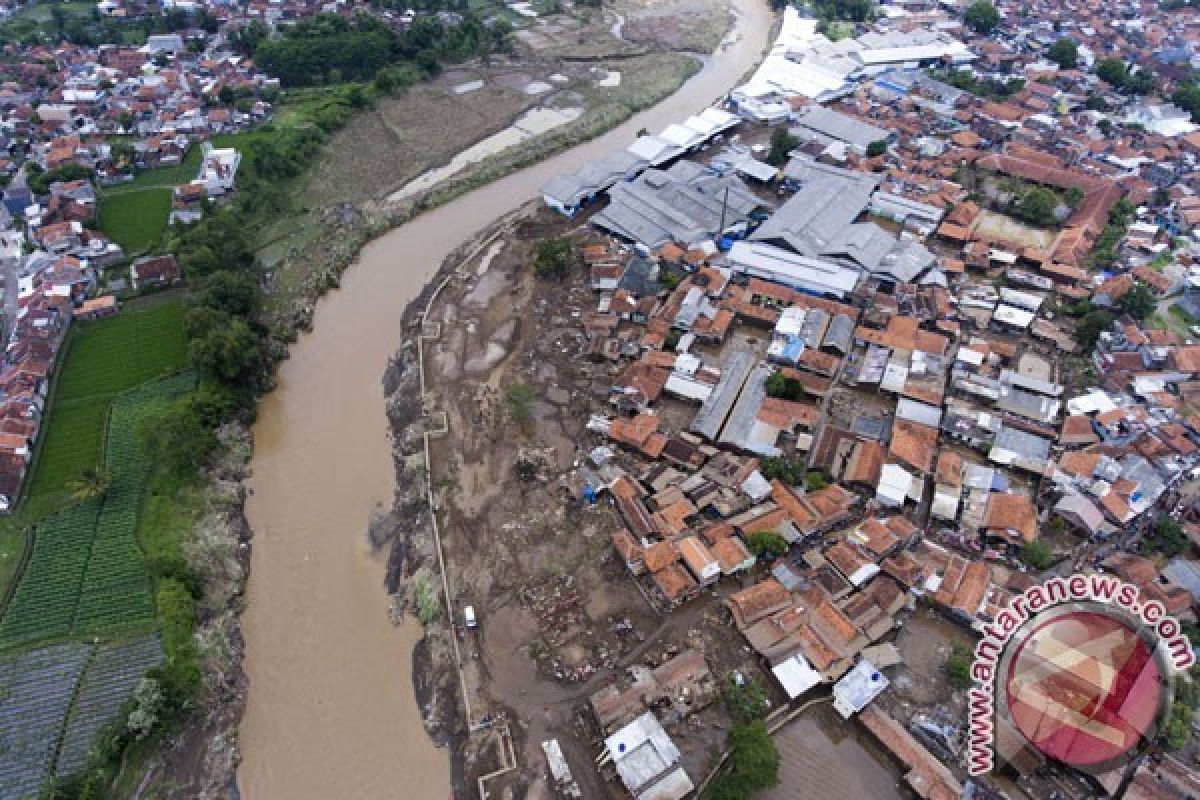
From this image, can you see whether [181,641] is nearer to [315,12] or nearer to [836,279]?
[836,279]

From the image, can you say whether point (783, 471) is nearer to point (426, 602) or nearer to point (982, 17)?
point (426, 602)

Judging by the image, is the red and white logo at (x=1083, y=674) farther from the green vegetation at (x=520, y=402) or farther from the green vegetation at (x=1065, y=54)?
the green vegetation at (x=1065, y=54)

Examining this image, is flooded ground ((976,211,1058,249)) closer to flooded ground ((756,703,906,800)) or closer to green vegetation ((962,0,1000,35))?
flooded ground ((756,703,906,800))

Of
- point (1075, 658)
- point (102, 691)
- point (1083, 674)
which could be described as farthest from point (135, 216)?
point (1083, 674)

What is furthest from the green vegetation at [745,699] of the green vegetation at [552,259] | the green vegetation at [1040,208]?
the green vegetation at [1040,208]

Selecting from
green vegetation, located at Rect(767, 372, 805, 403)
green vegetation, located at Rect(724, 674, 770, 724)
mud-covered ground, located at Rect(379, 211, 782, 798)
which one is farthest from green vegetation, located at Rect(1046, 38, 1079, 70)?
green vegetation, located at Rect(724, 674, 770, 724)

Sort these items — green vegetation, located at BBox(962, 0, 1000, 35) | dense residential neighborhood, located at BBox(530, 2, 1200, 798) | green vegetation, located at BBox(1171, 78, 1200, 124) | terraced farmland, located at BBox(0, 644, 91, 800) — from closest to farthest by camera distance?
1. terraced farmland, located at BBox(0, 644, 91, 800)
2. dense residential neighborhood, located at BBox(530, 2, 1200, 798)
3. green vegetation, located at BBox(1171, 78, 1200, 124)
4. green vegetation, located at BBox(962, 0, 1000, 35)
